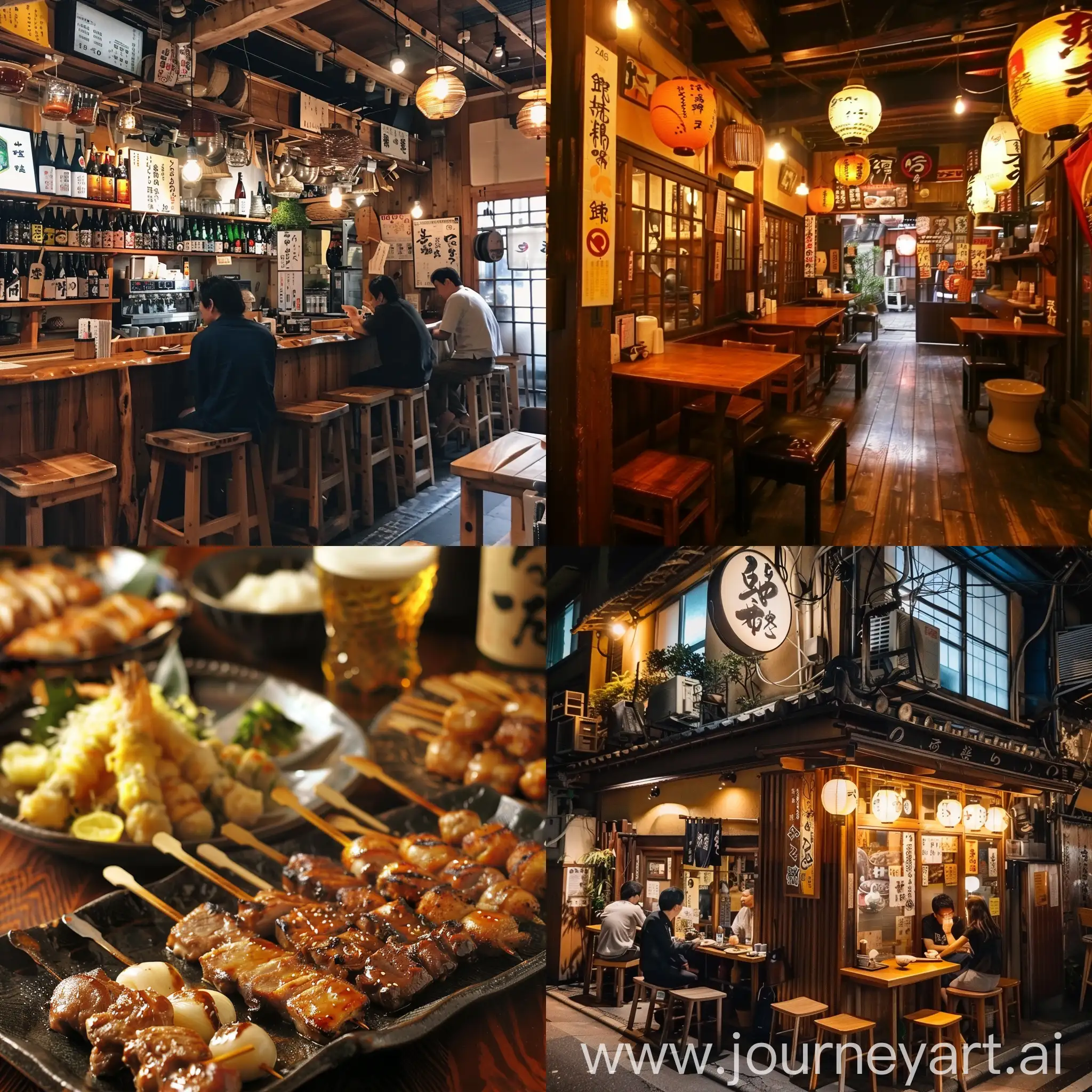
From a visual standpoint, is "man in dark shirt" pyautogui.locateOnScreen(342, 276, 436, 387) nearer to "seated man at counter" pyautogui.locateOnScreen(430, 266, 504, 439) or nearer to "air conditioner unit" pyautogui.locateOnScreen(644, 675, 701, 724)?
"seated man at counter" pyautogui.locateOnScreen(430, 266, 504, 439)

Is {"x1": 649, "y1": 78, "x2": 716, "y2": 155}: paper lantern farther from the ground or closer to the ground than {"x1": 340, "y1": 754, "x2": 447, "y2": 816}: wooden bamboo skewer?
farther from the ground

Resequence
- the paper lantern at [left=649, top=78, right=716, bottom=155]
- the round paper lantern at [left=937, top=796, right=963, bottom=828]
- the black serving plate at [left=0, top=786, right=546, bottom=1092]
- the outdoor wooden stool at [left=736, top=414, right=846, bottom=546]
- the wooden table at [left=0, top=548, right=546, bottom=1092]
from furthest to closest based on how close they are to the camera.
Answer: the paper lantern at [left=649, top=78, right=716, bottom=155], the outdoor wooden stool at [left=736, top=414, right=846, bottom=546], the round paper lantern at [left=937, top=796, right=963, bottom=828], the wooden table at [left=0, top=548, right=546, bottom=1092], the black serving plate at [left=0, top=786, right=546, bottom=1092]

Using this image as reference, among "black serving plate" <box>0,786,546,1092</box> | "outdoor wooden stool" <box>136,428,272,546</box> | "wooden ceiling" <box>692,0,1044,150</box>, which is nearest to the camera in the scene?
"black serving plate" <box>0,786,546,1092</box>

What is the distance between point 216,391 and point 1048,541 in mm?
2564

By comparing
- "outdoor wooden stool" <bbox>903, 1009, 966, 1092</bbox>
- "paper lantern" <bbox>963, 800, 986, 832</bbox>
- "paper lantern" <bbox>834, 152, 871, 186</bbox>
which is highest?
"paper lantern" <bbox>834, 152, 871, 186</bbox>

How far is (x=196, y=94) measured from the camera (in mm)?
2379

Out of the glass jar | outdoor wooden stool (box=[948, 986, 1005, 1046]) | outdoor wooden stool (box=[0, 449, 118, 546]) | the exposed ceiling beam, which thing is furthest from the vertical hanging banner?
outdoor wooden stool (box=[948, 986, 1005, 1046])

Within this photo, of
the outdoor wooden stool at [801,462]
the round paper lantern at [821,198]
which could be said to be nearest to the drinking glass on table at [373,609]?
the outdoor wooden stool at [801,462]

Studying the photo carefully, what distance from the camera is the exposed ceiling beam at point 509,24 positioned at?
2523 mm

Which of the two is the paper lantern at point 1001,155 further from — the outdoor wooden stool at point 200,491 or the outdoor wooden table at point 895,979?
the outdoor wooden stool at point 200,491

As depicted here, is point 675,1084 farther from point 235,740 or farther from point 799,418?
point 799,418

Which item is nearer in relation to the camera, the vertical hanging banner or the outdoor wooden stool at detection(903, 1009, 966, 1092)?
the outdoor wooden stool at detection(903, 1009, 966, 1092)

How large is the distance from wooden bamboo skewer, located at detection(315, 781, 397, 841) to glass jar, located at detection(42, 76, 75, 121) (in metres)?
1.92

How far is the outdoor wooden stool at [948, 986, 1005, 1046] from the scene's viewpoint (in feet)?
6.91
